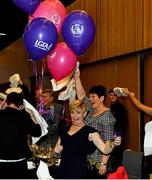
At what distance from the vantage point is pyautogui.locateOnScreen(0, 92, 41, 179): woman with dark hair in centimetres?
303

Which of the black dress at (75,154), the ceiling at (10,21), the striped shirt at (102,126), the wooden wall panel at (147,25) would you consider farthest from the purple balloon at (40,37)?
the ceiling at (10,21)

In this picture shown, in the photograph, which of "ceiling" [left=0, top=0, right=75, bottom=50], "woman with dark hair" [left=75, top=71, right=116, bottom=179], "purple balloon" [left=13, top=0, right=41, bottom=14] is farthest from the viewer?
"ceiling" [left=0, top=0, right=75, bottom=50]

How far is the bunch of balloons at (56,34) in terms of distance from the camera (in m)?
3.46

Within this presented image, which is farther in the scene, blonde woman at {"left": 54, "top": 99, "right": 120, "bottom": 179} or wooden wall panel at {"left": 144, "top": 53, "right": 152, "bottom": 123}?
wooden wall panel at {"left": 144, "top": 53, "right": 152, "bottom": 123}

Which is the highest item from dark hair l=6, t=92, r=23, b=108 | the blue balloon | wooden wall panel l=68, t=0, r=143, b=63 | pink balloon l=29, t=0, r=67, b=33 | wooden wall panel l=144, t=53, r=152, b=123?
wooden wall panel l=68, t=0, r=143, b=63

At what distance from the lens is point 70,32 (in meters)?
3.57

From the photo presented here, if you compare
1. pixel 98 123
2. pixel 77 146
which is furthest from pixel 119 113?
pixel 77 146

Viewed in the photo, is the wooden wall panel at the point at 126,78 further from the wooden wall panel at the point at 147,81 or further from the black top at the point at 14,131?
the black top at the point at 14,131

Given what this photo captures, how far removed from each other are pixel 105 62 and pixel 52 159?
11.9 feet

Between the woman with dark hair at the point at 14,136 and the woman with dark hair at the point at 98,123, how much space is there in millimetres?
505

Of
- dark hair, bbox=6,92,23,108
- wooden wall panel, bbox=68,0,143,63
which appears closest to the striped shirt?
dark hair, bbox=6,92,23,108

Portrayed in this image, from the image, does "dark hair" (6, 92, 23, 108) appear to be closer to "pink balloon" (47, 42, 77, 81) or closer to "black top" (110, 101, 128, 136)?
"pink balloon" (47, 42, 77, 81)

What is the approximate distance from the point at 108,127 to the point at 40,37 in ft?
3.60

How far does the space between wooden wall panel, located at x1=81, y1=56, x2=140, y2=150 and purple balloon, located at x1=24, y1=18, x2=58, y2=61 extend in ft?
7.14
